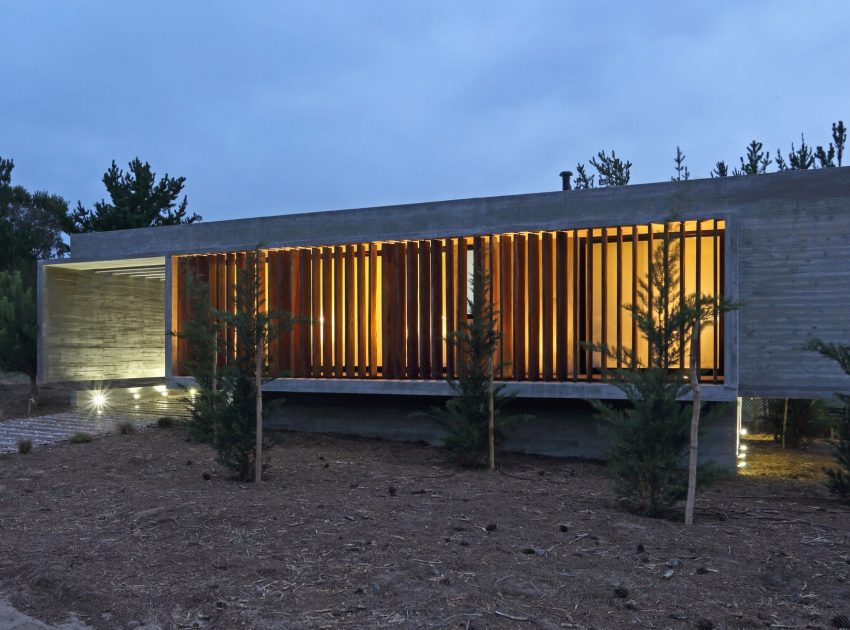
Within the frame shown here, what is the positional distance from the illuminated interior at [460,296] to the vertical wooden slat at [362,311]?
0.02 meters

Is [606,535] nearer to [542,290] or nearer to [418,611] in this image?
[418,611]

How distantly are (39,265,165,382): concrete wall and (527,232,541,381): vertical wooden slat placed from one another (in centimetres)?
1039

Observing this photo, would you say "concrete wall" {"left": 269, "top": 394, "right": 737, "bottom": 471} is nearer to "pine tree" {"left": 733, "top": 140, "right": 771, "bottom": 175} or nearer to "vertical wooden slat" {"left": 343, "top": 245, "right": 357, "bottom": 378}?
"vertical wooden slat" {"left": 343, "top": 245, "right": 357, "bottom": 378}

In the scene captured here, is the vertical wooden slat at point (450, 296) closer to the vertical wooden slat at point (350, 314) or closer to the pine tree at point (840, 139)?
the vertical wooden slat at point (350, 314)

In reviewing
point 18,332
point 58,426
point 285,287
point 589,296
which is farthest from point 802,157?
point 18,332

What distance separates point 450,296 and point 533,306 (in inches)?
51.5

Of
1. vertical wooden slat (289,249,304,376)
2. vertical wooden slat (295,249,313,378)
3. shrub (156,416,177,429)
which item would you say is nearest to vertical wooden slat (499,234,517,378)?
vertical wooden slat (295,249,313,378)

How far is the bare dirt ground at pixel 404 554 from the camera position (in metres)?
4.50

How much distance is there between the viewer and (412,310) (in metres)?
11.4

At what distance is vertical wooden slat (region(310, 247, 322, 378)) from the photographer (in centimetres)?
1205

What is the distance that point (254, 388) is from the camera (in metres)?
8.29

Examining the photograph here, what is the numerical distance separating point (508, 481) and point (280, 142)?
149888 mm

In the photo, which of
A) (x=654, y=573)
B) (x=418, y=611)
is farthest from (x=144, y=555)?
(x=654, y=573)

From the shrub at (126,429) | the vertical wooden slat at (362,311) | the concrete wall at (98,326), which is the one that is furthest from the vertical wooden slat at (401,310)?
the concrete wall at (98,326)
